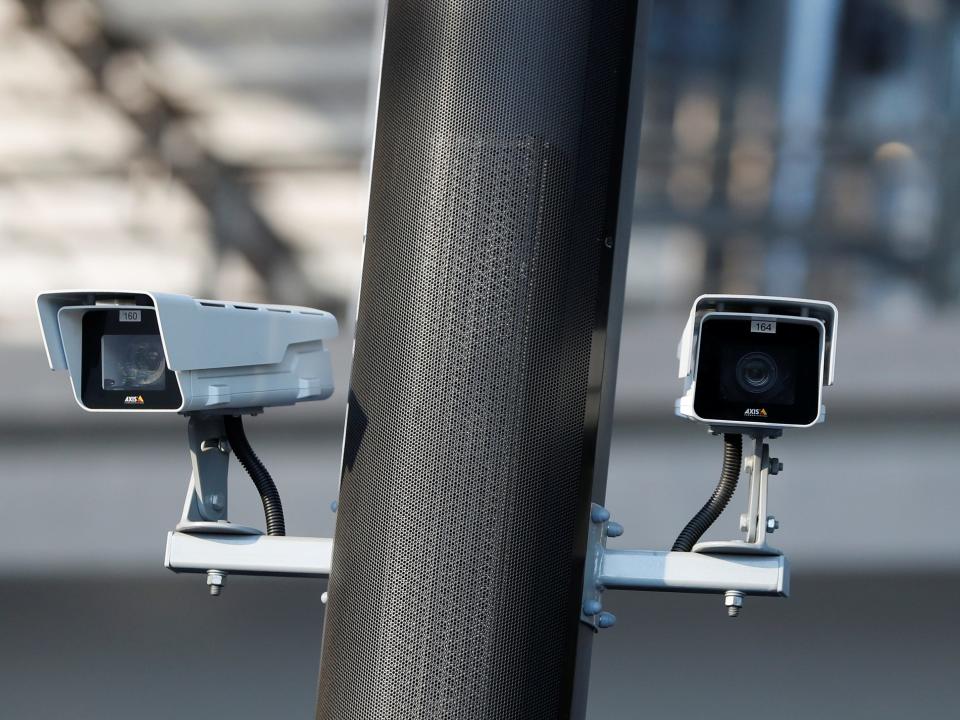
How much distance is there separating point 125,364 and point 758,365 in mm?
685

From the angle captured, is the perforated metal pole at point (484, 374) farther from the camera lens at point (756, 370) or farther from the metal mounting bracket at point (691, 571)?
the camera lens at point (756, 370)

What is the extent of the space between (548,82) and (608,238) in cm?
14

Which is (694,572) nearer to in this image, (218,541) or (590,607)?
(590,607)

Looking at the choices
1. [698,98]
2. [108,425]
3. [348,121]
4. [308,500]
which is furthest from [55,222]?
[698,98]

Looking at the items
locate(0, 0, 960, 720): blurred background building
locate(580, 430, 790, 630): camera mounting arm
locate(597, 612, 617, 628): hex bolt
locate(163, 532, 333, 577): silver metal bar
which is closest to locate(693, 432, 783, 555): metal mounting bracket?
locate(580, 430, 790, 630): camera mounting arm

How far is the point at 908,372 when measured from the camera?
8.23ft

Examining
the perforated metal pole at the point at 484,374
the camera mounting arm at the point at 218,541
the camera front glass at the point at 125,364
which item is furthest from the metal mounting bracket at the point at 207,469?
the perforated metal pole at the point at 484,374

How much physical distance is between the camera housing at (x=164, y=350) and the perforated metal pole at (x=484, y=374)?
0.24 m

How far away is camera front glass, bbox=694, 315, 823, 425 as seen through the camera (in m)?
1.09

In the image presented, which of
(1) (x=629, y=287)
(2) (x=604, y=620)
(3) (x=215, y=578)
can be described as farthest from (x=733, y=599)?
(1) (x=629, y=287)

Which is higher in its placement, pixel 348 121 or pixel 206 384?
pixel 348 121

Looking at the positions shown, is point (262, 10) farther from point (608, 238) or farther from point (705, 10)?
point (608, 238)

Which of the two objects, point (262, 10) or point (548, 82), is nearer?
point (548, 82)

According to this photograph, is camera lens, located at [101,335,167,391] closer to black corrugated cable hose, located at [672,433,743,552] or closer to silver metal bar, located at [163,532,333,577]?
silver metal bar, located at [163,532,333,577]
